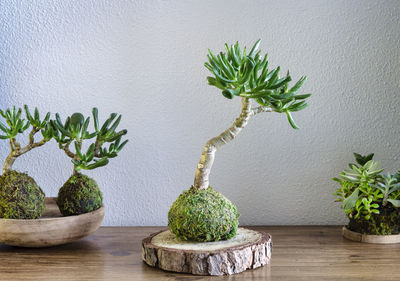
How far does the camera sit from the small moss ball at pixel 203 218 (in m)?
0.86

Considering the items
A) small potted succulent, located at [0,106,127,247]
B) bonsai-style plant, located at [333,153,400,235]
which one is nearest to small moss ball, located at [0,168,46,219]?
small potted succulent, located at [0,106,127,247]

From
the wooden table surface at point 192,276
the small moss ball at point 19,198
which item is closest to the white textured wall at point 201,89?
the wooden table surface at point 192,276

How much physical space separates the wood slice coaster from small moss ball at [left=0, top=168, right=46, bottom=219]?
0.26 m

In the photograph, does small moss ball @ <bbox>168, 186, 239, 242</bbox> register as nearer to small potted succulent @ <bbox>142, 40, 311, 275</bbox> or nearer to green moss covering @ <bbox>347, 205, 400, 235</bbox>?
small potted succulent @ <bbox>142, 40, 311, 275</bbox>

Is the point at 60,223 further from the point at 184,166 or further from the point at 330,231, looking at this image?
the point at 330,231

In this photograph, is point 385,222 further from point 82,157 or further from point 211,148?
point 82,157

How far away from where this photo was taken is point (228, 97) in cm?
81

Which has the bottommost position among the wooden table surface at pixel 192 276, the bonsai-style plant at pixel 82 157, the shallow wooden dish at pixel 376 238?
the wooden table surface at pixel 192 276

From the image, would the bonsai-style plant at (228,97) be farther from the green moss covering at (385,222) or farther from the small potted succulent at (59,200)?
the green moss covering at (385,222)

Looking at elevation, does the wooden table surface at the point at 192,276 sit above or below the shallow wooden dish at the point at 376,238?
below

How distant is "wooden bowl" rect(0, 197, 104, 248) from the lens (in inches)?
36.5

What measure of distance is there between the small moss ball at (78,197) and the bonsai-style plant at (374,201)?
1.87 feet

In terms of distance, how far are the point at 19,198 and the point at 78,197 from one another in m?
0.12

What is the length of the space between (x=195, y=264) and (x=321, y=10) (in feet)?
2.50
